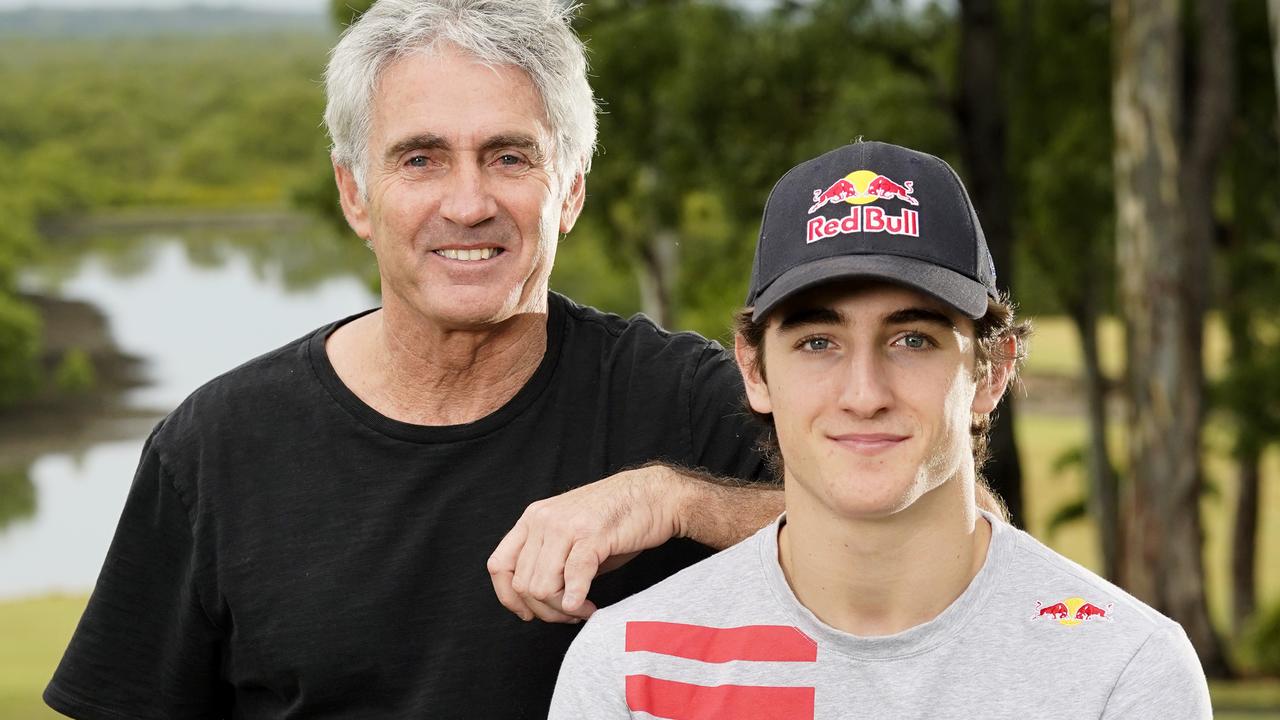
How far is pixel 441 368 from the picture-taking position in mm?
2627

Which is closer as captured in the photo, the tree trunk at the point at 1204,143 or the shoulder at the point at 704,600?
the shoulder at the point at 704,600

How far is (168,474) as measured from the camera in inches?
104

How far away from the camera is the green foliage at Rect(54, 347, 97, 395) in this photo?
103 ft

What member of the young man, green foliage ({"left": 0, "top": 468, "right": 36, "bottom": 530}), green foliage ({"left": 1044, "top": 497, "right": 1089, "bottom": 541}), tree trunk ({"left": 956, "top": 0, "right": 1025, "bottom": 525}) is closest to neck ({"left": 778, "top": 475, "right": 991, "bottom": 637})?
the young man

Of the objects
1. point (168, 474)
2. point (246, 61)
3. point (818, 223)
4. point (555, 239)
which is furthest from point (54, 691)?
point (246, 61)

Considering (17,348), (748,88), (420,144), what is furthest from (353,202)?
(17,348)

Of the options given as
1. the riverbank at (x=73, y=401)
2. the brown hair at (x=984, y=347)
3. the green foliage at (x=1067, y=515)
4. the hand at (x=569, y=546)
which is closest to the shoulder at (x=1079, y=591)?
the brown hair at (x=984, y=347)

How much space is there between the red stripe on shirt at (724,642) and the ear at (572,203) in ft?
3.09

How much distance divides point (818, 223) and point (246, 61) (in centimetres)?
3643

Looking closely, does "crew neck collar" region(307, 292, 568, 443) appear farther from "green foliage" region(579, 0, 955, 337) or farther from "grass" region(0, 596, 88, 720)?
"green foliage" region(579, 0, 955, 337)

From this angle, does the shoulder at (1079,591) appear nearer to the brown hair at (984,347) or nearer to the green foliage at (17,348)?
the brown hair at (984,347)

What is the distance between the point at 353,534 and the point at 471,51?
813mm

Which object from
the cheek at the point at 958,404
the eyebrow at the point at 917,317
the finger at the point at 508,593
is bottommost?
the finger at the point at 508,593

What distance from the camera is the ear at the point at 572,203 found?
2.74 metres
